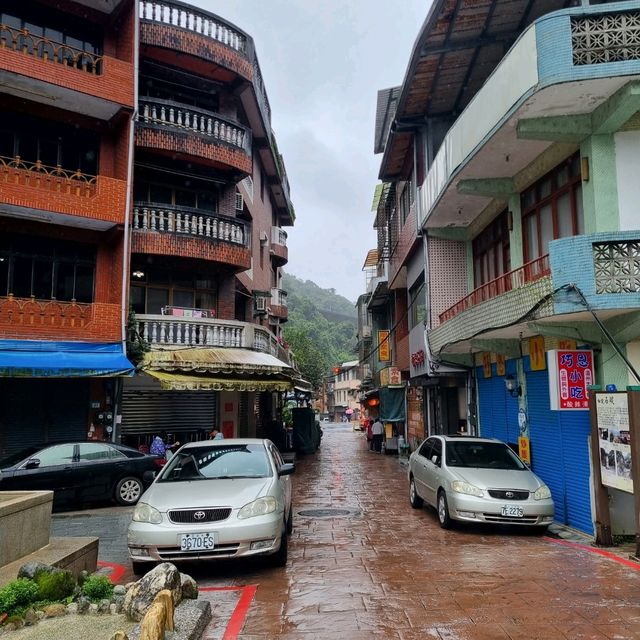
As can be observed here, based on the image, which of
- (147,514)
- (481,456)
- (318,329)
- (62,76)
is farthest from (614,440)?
(318,329)

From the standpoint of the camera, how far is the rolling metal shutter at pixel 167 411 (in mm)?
17703

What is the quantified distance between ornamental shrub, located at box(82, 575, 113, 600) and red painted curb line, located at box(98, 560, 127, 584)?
1623 mm

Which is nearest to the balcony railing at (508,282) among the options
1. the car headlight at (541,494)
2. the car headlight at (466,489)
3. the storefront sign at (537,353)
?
the storefront sign at (537,353)

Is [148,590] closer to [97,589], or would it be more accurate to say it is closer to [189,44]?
[97,589]

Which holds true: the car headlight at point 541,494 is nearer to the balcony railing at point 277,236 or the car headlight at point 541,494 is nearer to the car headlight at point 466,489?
the car headlight at point 466,489

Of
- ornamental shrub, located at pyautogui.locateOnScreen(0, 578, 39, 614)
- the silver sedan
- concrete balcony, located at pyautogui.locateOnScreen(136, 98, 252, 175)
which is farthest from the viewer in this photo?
concrete balcony, located at pyautogui.locateOnScreen(136, 98, 252, 175)

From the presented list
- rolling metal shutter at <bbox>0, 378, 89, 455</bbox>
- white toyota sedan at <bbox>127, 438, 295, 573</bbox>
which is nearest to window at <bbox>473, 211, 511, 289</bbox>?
white toyota sedan at <bbox>127, 438, 295, 573</bbox>

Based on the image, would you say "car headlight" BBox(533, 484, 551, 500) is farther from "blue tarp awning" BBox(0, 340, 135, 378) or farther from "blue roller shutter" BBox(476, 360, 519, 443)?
"blue tarp awning" BBox(0, 340, 135, 378)

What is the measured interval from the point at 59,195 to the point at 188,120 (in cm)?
525

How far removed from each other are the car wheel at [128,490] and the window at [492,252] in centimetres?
965

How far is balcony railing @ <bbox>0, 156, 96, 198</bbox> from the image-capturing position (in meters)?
14.8

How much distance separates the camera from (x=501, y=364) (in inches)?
→ 537

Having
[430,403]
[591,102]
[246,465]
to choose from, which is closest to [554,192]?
[591,102]

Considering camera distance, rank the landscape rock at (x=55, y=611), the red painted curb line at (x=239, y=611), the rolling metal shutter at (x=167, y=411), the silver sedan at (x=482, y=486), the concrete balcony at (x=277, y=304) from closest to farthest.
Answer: the landscape rock at (x=55, y=611) < the red painted curb line at (x=239, y=611) < the silver sedan at (x=482, y=486) < the rolling metal shutter at (x=167, y=411) < the concrete balcony at (x=277, y=304)
